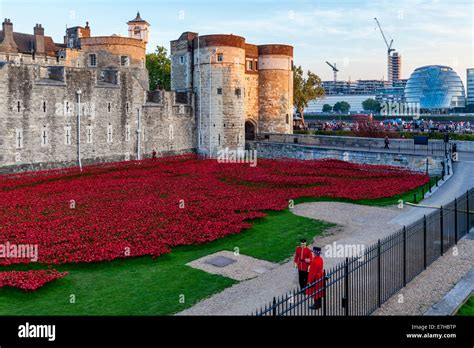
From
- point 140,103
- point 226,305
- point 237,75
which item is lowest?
point 226,305

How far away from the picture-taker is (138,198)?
25141 millimetres

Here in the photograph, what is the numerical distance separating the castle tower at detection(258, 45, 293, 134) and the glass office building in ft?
515

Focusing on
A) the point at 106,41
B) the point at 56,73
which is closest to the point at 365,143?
the point at 56,73

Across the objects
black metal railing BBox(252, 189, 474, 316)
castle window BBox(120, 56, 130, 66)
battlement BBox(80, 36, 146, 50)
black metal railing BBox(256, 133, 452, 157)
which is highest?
battlement BBox(80, 36, 146, 50)

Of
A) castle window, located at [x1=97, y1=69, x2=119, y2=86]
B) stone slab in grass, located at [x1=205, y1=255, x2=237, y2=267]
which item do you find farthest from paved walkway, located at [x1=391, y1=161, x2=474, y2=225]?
castle window, located at [x1=97, y1=69, x2=119, y2=86]

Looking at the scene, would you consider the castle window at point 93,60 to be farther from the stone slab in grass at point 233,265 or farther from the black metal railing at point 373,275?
the black metal railing at point 373,275

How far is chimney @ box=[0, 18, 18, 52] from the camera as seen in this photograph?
60.7 m

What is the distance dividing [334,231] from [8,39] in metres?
57.7

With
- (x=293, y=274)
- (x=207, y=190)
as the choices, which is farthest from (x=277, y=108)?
(x=293, y=274)

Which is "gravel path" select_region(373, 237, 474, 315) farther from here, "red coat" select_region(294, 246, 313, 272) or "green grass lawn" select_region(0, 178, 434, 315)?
"green grass lawn" select_region(0, 178, 434, 315)

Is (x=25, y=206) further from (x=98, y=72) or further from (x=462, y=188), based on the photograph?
(x=462, y=188)

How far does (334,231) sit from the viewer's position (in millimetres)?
19297

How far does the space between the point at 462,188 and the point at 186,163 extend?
22.4 m

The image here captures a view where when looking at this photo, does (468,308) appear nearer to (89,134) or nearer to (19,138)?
(19,138)
